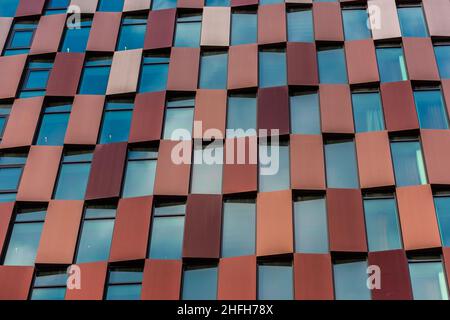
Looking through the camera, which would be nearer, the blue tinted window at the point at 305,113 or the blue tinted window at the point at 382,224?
the blue tinted window at the point at 382,224

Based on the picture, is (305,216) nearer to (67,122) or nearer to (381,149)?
(381,149)

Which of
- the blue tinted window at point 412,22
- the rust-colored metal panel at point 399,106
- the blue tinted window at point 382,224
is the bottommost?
the blue tinted window at point 382,224

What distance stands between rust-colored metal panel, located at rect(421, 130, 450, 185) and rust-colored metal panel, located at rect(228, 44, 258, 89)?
6178mm

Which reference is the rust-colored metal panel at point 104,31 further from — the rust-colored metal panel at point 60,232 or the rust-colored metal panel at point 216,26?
the rust-colored metal panel at point 60,232

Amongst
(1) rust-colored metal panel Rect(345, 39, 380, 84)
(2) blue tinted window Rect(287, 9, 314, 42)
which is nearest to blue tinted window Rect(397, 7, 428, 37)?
(1) rust-colored metal panel Rect(345, 39, 380, 84)

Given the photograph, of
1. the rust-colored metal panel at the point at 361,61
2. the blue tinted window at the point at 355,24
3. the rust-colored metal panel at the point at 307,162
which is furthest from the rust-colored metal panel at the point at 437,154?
the blue tinted window at the point at 355,24

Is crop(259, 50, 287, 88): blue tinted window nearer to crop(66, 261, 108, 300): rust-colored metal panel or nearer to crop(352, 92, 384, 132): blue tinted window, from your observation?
crop(352, 92, 384, 132): blue tinted window

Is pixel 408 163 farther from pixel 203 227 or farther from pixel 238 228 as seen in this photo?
pixel 203 227

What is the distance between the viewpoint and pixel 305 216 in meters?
20.3

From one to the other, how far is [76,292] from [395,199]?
1005 centimetres

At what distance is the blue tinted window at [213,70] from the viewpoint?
940 inches

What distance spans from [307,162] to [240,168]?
7.07ft

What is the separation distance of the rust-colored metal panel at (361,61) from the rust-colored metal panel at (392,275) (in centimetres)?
664

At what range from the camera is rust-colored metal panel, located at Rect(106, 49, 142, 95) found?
24.2 meters
